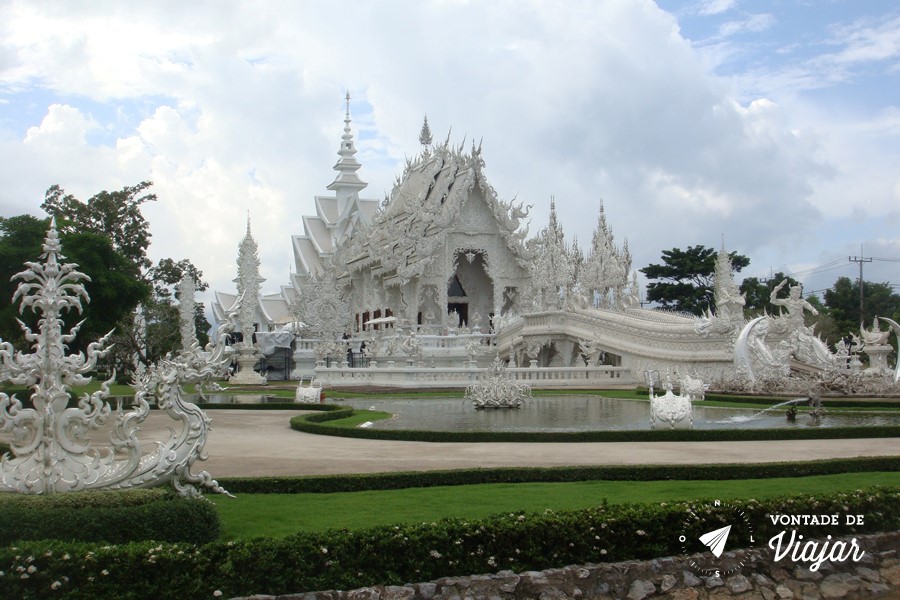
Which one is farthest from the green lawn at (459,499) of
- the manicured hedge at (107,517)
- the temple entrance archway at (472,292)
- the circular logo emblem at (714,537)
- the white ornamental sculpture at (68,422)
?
the temple entrance archway at (472,292)

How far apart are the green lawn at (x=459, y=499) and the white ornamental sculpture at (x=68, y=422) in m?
0.63

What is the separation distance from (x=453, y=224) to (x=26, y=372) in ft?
107

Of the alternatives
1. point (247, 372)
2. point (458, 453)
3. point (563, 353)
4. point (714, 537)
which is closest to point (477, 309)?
point (563, 353)

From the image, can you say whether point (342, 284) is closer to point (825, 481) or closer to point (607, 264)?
point (607, 264)

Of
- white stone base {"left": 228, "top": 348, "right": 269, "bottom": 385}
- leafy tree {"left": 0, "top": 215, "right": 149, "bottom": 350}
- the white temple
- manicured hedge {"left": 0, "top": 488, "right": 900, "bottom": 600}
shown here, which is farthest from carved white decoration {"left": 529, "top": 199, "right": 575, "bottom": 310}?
manicured hedge {"left": 0, "top": 488, "right": 900, "bottom": 600}

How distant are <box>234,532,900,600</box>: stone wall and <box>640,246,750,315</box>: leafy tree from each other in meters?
43.6

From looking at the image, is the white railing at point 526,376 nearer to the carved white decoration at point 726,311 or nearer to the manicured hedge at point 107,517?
the carved white decoration at point 726,311

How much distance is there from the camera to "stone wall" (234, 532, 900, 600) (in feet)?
21.6

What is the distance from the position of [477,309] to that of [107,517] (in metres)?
37.3

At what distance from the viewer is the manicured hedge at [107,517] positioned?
6430 millimetres

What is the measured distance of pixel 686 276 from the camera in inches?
2060

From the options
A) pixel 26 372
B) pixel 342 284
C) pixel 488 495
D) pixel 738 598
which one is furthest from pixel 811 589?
pixel 342 284

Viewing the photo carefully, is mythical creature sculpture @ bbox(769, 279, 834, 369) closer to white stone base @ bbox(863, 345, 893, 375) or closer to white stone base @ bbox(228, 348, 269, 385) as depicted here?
white stone base @ bbox(863, 345, 893, 375)

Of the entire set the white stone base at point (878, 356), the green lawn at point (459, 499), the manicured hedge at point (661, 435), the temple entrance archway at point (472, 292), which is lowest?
the green lawn at point (459, 499)
